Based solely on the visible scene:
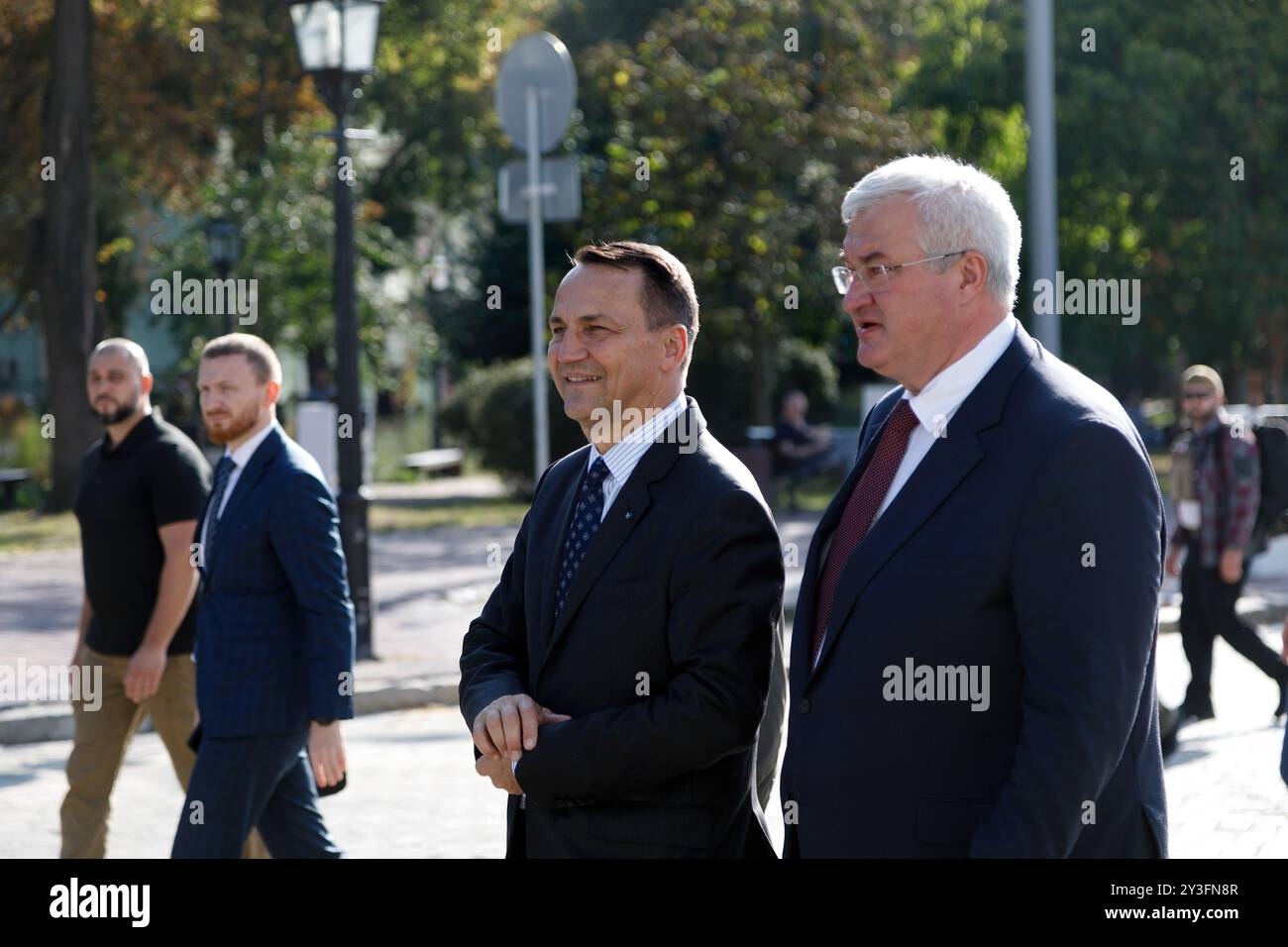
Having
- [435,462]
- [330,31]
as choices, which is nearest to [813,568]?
[330,31]

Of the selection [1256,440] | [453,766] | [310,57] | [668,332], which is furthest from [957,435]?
[310,57]

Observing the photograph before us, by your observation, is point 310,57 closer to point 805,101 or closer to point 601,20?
point 805,101

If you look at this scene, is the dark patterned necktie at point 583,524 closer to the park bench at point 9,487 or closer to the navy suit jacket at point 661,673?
the navy suit jacket at point 661,673

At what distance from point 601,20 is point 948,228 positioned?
34390 millimetres

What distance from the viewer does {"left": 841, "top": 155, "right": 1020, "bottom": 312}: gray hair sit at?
290cm

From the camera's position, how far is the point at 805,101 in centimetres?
2419

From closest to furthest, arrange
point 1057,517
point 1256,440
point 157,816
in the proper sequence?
point 1057,517 → point 157,816 → point 1256,440

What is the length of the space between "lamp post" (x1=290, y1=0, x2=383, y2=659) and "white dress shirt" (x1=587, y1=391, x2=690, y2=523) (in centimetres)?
849

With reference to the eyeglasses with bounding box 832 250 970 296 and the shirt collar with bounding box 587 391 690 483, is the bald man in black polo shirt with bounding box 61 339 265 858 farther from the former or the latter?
the eyeglasses with bounding box 832 250 970 296

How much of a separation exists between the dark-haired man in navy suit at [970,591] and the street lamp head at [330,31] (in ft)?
31.4

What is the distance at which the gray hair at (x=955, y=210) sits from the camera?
2.90 metres

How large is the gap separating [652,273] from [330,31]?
926 cm

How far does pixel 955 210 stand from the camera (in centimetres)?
290

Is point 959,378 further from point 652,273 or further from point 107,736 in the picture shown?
point 107,736
